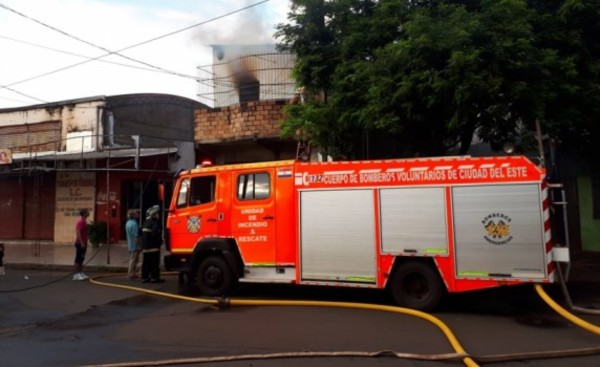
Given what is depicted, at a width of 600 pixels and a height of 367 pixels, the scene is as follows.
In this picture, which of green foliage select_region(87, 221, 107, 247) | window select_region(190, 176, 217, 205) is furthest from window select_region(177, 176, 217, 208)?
green foliage select_region(87, 221, 107, 247)

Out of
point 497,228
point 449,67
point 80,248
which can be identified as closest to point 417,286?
point 497,228

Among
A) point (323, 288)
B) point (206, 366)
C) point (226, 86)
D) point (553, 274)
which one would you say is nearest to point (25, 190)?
point (226, 86)

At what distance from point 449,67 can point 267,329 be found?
516cm

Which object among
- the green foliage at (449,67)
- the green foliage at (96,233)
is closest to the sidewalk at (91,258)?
the green foliage at (96,233)

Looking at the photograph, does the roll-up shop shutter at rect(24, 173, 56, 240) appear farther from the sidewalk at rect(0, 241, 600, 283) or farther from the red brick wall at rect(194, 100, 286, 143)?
the red brick wall at rect(194, 100, 286, 143)

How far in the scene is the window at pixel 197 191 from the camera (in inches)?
396

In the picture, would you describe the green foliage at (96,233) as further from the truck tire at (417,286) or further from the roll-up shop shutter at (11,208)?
the truck tire at (417,286)

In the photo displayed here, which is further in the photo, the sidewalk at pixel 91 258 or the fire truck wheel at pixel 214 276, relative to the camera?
the sidewalk at pixel 91 258

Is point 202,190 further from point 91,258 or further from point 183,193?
point 91,258

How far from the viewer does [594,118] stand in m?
10.1

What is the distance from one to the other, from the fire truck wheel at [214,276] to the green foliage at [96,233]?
1054cm

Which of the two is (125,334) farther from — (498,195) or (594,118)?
(594,118)

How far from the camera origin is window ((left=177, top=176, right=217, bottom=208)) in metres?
10.1

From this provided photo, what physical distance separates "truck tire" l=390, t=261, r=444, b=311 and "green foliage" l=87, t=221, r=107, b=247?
45.6 ft
